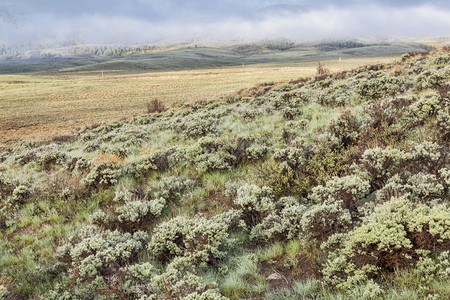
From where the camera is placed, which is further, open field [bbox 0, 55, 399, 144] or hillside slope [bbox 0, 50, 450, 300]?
open field [bbox 0, 55, 399, 144]

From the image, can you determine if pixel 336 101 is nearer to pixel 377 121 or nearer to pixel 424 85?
pixel 424 85

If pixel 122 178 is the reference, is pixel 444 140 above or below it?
above

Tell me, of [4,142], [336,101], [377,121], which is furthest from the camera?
[4,142]

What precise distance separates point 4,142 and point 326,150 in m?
29.9

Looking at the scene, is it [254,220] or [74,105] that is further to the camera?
[74,105]

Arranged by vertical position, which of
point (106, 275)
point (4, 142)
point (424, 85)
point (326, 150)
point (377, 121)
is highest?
point (424, 85)

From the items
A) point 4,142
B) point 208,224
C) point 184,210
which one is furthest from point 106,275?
point 4,142

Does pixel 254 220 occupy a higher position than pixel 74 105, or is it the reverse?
pixel 74 105

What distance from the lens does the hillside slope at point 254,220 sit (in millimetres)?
3154

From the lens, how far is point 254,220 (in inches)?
197

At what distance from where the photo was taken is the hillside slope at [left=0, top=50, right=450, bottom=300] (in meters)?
3.15

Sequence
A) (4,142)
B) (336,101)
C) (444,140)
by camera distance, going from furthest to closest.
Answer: (4,142) < (336,101) < (444,140)

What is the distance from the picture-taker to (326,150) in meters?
6.25

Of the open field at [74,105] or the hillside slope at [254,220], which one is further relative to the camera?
the open field at [74,105]
